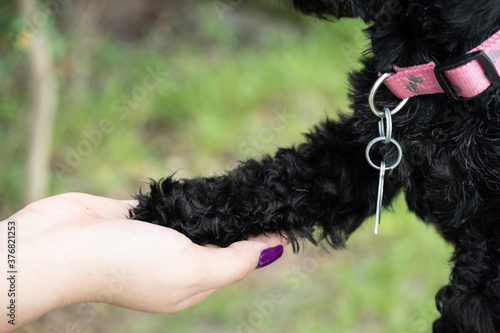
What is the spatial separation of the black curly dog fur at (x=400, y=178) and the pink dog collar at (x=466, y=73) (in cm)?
5

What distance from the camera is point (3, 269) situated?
132 centimetres

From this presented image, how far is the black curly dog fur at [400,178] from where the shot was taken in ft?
4.13

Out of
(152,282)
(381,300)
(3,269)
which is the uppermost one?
(3,269)

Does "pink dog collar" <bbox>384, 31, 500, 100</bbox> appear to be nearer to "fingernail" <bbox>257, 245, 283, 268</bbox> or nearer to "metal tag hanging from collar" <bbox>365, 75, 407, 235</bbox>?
"metal tag hanging from collar" <bbox>365, 75, 407, 235</bbox>

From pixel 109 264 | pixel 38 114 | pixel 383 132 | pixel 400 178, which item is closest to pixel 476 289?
pixel 400 178

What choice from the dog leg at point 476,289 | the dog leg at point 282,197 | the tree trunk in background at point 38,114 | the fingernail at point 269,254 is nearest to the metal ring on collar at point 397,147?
the dog leg at point 282,197

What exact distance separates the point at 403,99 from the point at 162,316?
6.05 ft

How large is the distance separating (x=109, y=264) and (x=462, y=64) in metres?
0.98

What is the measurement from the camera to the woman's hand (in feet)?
4.37

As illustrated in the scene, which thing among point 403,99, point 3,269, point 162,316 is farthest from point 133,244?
point 162,316

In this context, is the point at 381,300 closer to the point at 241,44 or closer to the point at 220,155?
the point at 220,155

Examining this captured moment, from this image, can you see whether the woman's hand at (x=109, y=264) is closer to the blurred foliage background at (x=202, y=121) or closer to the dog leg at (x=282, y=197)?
the dog leg at (x=282, y=197)

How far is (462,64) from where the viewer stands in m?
1.15

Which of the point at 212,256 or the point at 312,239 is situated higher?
the point at 212,256
